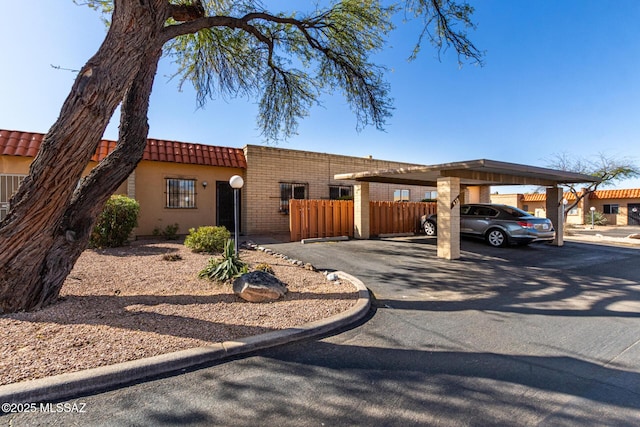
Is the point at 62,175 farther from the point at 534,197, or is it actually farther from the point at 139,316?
the point at 534,197

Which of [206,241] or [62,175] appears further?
[206,241]

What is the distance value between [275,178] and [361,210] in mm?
4009

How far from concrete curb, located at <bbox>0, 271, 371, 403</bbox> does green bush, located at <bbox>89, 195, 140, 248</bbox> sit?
728 centimetres

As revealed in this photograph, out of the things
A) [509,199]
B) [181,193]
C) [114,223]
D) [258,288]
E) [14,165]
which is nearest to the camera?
[258,288]

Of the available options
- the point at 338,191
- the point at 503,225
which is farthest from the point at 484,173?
the point at 338,191

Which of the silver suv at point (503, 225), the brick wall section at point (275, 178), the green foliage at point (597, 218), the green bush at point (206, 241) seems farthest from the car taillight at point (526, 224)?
the green foliage at point (597, 218)

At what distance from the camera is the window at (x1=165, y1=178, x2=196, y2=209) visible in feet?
40.0

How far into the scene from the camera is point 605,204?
105 feet

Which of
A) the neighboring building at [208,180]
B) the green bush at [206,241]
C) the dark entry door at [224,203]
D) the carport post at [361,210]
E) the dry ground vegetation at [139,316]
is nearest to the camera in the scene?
the dry ground vegetation at [139,316]

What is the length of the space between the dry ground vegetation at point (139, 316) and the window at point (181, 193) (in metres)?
5.42

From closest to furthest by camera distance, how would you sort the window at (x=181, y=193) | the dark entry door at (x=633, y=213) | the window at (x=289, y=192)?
the window at (x=181, y=193) → the window at (x=289, y=192) → the dark entry door at (x=633, y=213)

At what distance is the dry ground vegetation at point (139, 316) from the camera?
3.03 metres

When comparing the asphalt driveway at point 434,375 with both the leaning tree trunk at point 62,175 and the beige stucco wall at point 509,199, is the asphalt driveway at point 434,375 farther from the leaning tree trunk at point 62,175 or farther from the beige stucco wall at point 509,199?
the beige stucco wall at point 509,199

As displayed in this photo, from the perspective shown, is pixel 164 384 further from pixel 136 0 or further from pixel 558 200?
pixel 558 200
